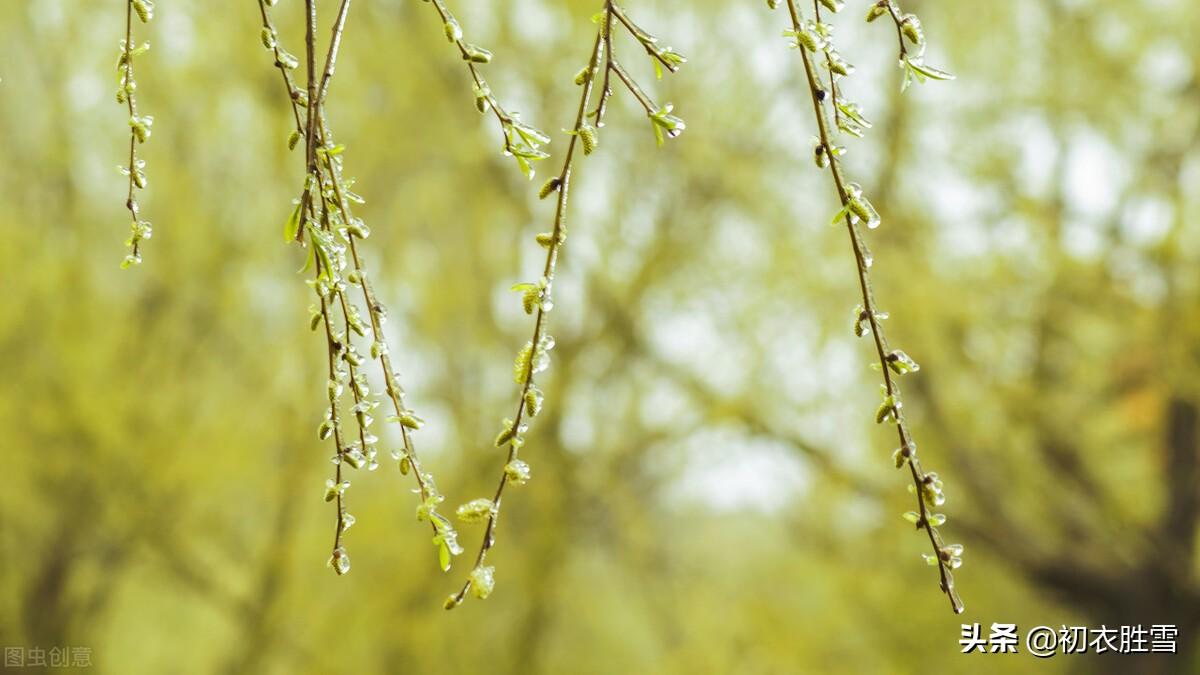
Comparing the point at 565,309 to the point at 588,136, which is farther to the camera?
the point at 565,309

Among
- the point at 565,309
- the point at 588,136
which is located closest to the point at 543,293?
the point at 588,136

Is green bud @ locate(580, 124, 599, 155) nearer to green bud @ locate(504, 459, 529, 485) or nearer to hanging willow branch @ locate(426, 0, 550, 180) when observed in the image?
hanging willow branch @ locate(426, 0, 550, 180)

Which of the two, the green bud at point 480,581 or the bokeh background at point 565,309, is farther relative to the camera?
the bokeh background at point 565,309

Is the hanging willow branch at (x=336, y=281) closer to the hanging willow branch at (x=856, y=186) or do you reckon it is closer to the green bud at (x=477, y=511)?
the green bud at (x=477, y=511)

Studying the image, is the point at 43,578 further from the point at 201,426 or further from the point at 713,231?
the point at 713,231

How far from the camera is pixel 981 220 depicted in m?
3.69

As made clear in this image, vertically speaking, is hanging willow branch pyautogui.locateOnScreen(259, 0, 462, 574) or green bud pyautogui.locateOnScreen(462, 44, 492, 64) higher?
green bud pyautogui.locateOnScreen(462, 44, 492, 64)

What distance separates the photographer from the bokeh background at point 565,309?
3.55 metres

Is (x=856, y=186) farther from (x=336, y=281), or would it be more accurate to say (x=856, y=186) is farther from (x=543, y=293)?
(x=336, y=281)

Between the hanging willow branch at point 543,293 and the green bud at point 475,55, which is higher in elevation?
the green bud at point 475,55

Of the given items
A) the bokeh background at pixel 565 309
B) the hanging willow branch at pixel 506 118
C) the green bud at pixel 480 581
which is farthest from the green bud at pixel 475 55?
the bokeh background at pixel 565 309

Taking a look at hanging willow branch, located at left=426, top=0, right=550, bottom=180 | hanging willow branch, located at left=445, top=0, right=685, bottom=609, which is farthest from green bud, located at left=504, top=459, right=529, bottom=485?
hanging willow branch, located at left=426, top=0, right=550, bottom=180

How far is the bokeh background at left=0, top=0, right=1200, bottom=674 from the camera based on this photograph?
3.55 meters

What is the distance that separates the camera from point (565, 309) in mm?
3615
